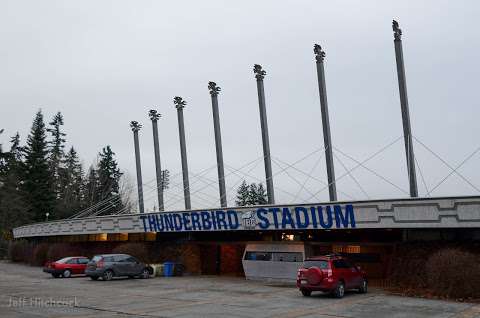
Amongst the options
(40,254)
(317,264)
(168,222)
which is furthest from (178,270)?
(40,254)

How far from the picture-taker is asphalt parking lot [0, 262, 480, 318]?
17188 mm

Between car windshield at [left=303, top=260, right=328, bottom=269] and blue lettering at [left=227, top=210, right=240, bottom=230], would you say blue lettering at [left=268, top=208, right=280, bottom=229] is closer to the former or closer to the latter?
blue lettering at [left=227, top=210, right=240, bottom=230]

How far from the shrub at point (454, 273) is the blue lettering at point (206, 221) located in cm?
1436

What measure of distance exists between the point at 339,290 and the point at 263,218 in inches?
350

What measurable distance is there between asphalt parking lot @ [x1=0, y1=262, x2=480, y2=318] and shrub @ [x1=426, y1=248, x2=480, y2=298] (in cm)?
109

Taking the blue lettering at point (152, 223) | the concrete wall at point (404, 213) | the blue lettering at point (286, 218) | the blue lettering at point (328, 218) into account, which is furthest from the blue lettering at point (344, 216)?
the blue lettering at point (152, 223)

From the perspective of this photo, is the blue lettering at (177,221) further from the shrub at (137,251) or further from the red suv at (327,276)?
the red suv at (327,276)

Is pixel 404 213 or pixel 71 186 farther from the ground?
pixel 71 186

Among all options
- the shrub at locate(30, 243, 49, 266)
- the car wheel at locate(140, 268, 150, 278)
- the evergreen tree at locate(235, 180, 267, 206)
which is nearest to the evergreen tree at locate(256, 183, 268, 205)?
the evergreen tree at locate(235, 180, 267, 206)

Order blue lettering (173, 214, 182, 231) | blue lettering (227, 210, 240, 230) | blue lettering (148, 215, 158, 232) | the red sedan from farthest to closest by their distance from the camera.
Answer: blue lettering (148, 215, 158, 232) < the red sedan < blue lettering (173, 214, 182, 231) < blue lettering (227, 210, 240, 230)

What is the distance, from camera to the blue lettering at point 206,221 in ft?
106

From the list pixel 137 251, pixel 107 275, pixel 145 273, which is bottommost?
pixel 145 273

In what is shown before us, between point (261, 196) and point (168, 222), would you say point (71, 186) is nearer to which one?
point (261, 196)

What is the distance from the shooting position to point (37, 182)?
78.4m
